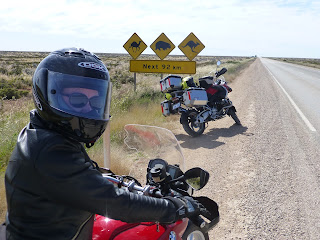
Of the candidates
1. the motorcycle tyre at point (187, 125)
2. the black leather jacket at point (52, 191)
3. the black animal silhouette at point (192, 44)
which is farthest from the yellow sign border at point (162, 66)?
the black leather jacket at point (52, 191)

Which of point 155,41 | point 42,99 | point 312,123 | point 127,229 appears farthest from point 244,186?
point 155,41

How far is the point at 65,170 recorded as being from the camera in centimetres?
146

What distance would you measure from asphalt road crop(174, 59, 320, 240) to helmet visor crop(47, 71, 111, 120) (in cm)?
241

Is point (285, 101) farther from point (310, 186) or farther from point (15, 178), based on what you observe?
point (15, 178)

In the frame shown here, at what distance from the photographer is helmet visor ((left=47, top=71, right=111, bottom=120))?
1.67 m

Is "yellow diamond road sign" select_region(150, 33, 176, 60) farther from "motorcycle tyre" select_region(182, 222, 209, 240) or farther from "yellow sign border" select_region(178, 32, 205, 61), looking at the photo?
"motorcycle tyre" select_region(182, 222, 209, 240)

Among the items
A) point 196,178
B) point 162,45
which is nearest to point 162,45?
point 162,45

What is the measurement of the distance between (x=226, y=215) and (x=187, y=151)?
2862 mm

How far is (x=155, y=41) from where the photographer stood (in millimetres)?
11742

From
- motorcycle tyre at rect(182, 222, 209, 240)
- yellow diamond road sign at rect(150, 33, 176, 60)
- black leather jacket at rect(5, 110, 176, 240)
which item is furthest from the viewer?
yellow diamond road sign at rect(150, 33, 176, 60)

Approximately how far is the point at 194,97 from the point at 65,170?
20.5ft

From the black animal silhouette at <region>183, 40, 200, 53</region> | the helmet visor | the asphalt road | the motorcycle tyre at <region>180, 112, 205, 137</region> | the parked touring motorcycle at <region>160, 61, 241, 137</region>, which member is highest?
the black animal silhouette at <region>183, 40, 200, 53</region>

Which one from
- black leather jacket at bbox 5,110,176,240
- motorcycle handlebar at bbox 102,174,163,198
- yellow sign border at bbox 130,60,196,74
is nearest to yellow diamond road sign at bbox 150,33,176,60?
yellow sign border at bbox 130,60,196,74

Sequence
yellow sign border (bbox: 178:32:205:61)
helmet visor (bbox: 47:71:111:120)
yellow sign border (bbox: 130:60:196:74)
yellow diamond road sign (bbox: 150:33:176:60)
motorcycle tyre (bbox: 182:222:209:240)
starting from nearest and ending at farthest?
helmet visor (bbox: 47:71:111:120), motorcycle tyre (bbox: 182:222:209:240), yellow sign border (bbox: 130:60:196:74), yellow diamond road sign (bbox: 150:33:176:60), yellow sign border (bbox: 178:32:205:61)
